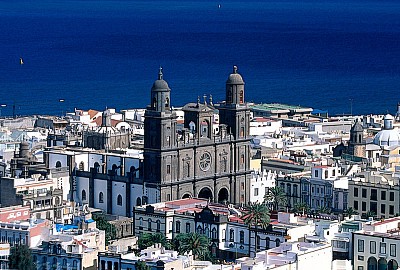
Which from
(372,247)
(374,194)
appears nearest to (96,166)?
(374,194)

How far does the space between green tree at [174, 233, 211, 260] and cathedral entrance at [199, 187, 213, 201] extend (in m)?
18.6

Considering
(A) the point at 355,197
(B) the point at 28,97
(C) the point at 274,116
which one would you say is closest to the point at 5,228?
(A) the point at 355,197

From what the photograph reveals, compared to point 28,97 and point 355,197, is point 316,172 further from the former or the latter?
point 28,97

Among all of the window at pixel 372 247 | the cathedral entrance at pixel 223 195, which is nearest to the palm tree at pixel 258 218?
the window at pixel 372 247

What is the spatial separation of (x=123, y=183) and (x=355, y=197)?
1579 centimetres

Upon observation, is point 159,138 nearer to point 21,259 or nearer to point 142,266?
point 21,259

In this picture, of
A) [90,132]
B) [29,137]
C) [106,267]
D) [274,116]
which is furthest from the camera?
[274,116]

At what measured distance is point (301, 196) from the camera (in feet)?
321

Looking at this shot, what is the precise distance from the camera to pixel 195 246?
7844 centimetres

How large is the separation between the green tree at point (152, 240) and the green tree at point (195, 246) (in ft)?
5.17

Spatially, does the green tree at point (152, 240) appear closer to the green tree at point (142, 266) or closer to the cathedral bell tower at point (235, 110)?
the green tree at point (142, 266)

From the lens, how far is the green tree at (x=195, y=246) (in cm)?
7831

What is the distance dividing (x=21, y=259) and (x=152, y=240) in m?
11.9

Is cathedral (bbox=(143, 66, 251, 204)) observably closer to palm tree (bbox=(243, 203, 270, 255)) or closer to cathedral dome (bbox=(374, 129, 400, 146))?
palm tree (bbox=(243, 203, 270, 255))
